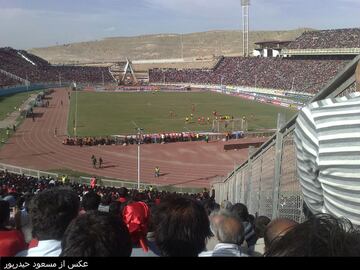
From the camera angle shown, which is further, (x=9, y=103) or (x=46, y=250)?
(x=9, y=103)

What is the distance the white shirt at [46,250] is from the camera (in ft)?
11.2

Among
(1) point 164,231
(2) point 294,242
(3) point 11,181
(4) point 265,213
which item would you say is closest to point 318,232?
(2) point 294,242

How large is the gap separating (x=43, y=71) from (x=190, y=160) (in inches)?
3435

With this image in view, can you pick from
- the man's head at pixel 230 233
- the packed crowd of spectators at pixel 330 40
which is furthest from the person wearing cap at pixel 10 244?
the packed crowd of spectators at pixel 330 40

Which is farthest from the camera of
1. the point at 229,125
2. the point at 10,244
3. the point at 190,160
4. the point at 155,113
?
the point at 155,113

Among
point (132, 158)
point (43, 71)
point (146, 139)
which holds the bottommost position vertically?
point (132, 158)

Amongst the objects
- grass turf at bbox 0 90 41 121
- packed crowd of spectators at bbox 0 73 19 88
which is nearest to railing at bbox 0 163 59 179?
grass turf at bbox 0 90 41 121

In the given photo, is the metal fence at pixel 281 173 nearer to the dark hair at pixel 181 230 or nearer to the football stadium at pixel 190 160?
the football stadium at pixel 190 160

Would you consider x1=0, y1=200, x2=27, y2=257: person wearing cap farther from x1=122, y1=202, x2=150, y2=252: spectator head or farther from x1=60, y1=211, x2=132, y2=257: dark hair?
x1=60, y1=211, x2=132, y2=257: dark hair

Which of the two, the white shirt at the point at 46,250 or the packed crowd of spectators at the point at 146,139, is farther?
the packed crowd of spectators at the point at 146,139

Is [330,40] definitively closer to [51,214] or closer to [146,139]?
[146,139]

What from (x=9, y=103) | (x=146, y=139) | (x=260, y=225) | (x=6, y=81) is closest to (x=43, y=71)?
(x=6, y=81)

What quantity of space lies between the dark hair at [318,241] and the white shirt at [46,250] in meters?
1.97

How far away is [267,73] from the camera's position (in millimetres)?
96188
